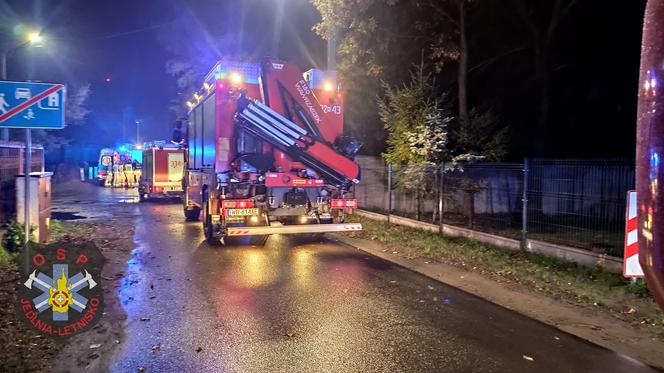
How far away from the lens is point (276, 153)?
1127cm

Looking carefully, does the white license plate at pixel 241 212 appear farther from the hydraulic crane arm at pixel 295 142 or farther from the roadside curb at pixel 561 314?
the roadside curb at pixel 561 314

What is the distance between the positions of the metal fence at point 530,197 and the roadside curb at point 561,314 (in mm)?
1917

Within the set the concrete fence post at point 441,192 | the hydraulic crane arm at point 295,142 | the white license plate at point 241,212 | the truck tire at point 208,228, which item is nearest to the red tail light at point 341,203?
the hydraulic crane arm at point 295,142

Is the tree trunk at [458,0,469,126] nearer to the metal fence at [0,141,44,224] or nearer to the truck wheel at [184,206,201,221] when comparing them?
the truck wheel at [184,206,201,221]

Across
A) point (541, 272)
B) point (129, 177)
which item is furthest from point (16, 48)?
point (129, 177)

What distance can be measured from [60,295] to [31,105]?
2792 mm

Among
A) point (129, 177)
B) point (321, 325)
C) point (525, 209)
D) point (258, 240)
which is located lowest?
point (321, 325)

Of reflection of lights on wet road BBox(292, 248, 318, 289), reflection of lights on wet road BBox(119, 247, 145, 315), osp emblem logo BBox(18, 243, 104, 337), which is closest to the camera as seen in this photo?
osp emblem logo BBox(18, 243, 104, 337)

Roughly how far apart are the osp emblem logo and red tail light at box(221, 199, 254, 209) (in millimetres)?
2917

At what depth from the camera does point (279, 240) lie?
42.9 ft

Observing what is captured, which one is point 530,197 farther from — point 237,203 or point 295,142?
point 237,203

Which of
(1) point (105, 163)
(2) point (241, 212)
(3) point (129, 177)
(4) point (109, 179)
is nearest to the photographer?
(2) point (241, 212)

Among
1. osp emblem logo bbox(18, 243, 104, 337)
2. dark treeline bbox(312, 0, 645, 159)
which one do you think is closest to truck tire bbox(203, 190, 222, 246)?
osp emblem logo bbox(18, 243, 104, 337)

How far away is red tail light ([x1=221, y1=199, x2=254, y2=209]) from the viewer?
1097 cm
